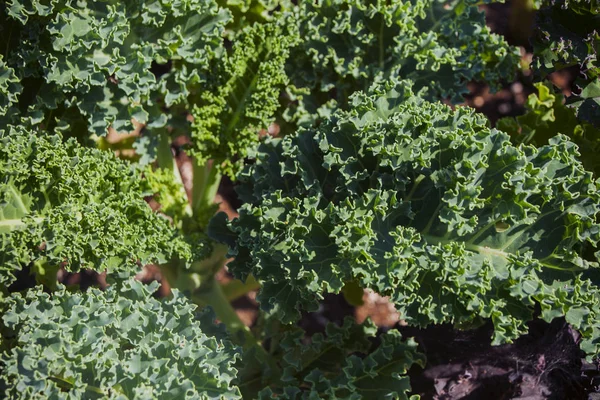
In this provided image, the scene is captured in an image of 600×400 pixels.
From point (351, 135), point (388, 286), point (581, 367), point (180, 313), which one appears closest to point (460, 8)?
point (351, 135)

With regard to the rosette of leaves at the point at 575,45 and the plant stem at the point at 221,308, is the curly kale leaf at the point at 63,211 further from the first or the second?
the rosette of leaves at the point at 575,45

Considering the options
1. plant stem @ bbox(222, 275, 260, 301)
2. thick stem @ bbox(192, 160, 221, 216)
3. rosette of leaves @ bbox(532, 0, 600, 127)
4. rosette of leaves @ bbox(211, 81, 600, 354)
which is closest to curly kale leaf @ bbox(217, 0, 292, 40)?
thick stem @ bbox(192, 160, 221, 216)

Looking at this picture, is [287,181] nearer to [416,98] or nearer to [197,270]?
[416,98]

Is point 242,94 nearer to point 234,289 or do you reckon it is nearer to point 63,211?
point 63,211

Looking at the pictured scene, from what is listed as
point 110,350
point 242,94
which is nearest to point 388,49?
point 242,94

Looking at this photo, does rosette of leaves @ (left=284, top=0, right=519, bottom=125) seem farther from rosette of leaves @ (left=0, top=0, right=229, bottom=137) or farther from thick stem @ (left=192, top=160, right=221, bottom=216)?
thick stem @ (left=192, top=160, right=221, bottom=216)

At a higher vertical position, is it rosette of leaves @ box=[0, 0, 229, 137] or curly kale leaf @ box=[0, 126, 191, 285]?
rosette of leaves @ box=[0, 0, 229, 137]

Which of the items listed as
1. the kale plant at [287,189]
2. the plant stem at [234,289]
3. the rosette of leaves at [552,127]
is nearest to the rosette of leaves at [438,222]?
the kale plant at [287,189]
